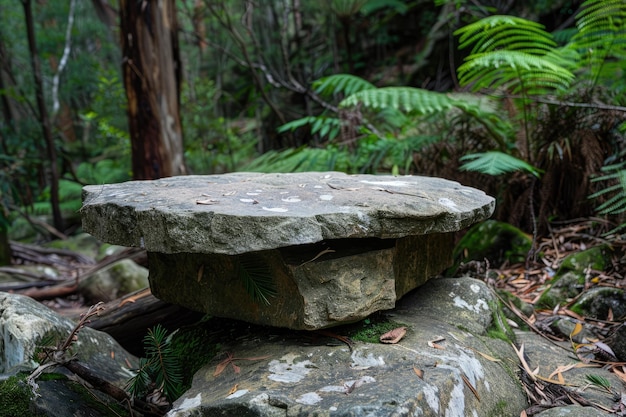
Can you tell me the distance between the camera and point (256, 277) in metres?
1.55

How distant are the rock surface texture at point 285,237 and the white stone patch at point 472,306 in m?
0.21

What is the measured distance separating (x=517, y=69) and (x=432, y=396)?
2.46m

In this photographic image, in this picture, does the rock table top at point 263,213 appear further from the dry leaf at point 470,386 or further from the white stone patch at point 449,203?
the dry leaf at point 470,386

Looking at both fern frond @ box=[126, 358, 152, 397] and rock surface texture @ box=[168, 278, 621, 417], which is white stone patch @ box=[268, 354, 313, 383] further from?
fern frond @ box=[126, 358, 152, 397]

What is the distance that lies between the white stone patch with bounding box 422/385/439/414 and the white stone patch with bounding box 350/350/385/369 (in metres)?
0.19

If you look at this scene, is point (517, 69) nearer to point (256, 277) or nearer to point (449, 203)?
point (449, 203)

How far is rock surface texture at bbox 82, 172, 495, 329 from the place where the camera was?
1365mm

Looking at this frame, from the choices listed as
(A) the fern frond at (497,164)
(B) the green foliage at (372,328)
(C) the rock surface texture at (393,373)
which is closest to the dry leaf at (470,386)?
(C) the rock surface texture at (393,373)

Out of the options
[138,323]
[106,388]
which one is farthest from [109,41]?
[106,388]

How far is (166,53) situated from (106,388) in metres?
3.58

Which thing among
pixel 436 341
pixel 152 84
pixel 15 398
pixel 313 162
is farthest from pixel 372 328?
pixel 152 84

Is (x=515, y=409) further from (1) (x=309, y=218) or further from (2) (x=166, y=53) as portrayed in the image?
(2) (x=166, y=53)

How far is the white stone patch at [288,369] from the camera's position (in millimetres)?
1389

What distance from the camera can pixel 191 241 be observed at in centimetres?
137
